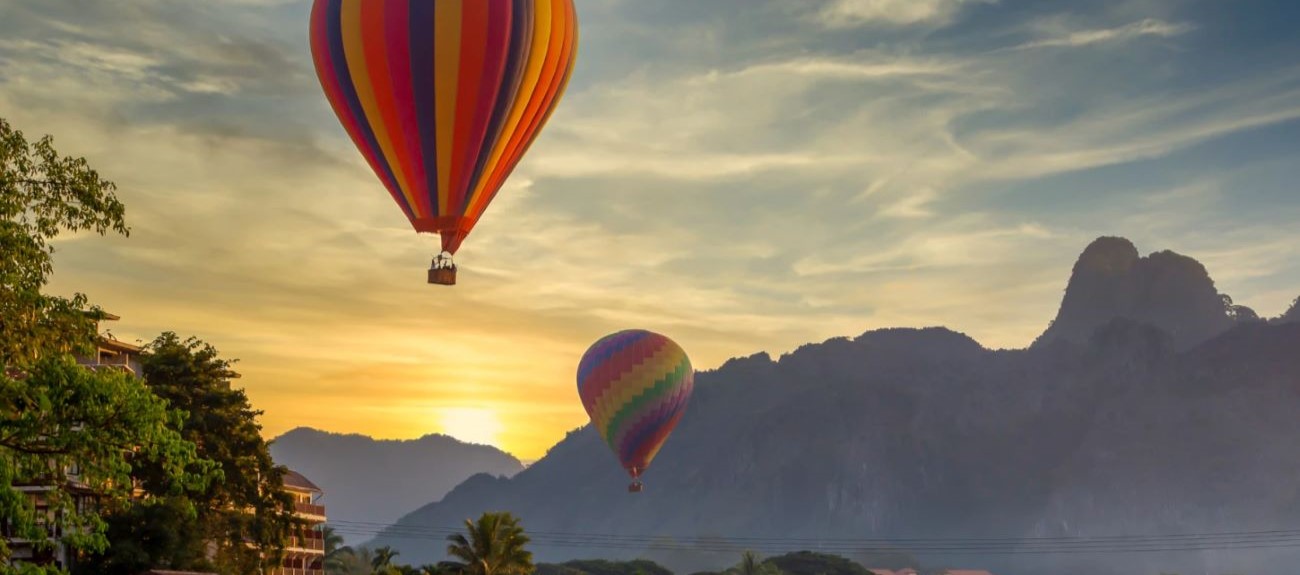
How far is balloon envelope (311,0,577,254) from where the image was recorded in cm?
7981

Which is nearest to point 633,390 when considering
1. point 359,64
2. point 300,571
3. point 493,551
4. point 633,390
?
point 633,390

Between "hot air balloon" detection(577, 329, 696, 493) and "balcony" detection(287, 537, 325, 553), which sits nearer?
"balcony" detection(287, 537, 325, 553)

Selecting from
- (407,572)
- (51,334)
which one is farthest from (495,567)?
(51,334)

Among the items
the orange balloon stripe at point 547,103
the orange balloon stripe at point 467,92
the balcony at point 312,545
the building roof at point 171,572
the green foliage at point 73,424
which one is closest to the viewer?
the green foliage at point 73,424

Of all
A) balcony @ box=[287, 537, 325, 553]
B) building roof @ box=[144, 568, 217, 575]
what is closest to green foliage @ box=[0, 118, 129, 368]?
building roof @ box=[144, 568, 217, 575]

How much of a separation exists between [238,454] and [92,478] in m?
56.8

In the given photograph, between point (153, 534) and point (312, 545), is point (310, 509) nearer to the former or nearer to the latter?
point (312, 545)

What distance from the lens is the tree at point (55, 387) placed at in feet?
106

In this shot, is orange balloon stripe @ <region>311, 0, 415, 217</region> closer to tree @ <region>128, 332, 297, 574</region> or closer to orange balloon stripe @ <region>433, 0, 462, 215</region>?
orange balloon stripe @ <region>433, 0, 462, 215</region>

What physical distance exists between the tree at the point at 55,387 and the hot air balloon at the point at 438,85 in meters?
43.2

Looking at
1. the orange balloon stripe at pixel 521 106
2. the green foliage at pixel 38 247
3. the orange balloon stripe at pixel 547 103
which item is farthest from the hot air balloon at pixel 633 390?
the green foliage at pixel 38 247

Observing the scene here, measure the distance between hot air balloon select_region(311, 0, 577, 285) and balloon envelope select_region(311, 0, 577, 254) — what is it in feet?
0.15

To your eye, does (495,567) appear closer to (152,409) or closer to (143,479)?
(143,479)

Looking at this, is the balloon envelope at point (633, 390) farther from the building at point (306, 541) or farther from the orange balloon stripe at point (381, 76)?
the orange balloon stripe at point (381, 76)
